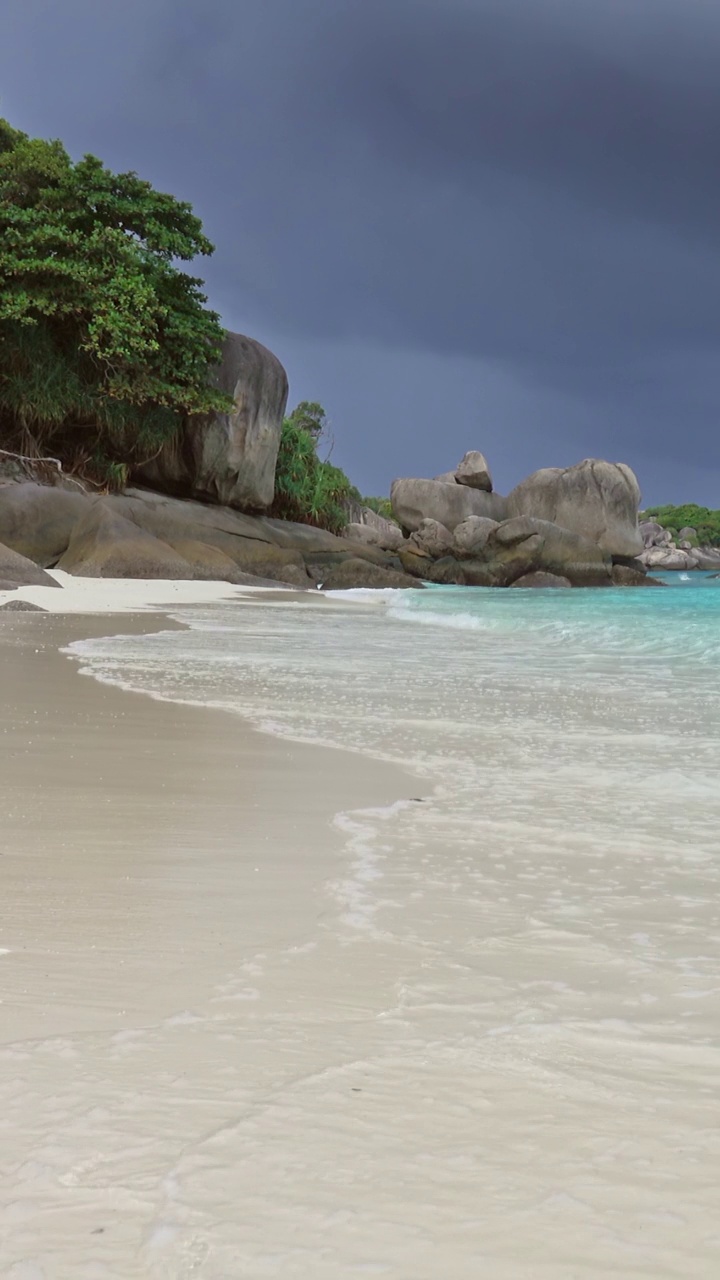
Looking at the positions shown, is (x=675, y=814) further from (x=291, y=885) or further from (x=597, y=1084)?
(x=597, y=1084)

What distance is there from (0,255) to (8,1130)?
23.9 meters

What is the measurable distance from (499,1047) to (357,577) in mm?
23710

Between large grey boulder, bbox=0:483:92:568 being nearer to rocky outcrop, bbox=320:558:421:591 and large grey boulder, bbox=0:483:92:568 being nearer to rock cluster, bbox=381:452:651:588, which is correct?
rocky outcrop, bbox=320:558:421:591

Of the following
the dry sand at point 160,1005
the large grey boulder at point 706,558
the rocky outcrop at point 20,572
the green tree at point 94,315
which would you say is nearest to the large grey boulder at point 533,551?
Result: the green tree at point 94,315

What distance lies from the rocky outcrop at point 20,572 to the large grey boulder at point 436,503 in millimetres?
24115

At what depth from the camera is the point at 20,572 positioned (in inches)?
577

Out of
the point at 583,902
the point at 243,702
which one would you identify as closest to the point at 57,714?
the point at 243,702

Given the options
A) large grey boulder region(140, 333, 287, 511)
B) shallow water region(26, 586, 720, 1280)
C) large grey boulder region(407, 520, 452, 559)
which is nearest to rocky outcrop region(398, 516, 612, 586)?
large grey boulder region(407, 520, 452, 559)

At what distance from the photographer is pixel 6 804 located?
114 inches

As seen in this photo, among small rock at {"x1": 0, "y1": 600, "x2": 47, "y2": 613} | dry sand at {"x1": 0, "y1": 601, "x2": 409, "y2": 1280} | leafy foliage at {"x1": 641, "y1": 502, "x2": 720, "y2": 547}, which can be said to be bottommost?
dry sand at {"x1": 0, "y1": 601, "x2": 409, "y2": 1280}

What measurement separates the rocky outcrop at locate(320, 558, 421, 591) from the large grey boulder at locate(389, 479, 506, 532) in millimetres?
12645

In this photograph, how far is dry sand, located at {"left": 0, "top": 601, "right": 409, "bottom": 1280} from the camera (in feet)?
3.40

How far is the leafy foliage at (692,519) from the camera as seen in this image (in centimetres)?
9325

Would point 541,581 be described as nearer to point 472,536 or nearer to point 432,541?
point 472,536
